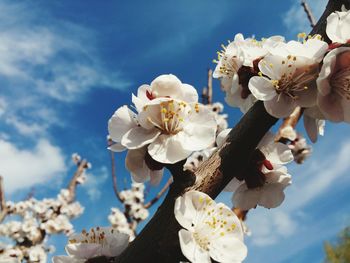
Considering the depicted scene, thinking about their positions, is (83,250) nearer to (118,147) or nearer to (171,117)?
(118,147)

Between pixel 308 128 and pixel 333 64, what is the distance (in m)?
0.25

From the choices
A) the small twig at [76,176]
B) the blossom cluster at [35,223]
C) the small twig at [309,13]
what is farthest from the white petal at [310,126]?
the small twig at [76,176]

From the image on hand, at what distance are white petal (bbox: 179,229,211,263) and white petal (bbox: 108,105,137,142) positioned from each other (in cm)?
29

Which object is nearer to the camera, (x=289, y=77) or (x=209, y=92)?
(x=289, y=77)

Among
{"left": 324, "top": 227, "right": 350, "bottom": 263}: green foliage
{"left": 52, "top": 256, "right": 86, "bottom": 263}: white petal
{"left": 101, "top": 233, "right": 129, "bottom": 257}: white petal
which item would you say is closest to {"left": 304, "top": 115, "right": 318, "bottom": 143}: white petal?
{"left": 101, "top": 233, "right": 129, "bottom": 257}: white petal

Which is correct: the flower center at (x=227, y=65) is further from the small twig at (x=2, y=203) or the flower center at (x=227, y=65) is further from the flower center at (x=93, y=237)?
the small twig at (x=2, y=203)

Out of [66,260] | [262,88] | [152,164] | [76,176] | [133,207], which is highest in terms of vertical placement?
[76,176]

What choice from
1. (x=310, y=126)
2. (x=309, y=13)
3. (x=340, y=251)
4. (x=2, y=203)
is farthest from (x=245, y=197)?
(x=340, y=251)

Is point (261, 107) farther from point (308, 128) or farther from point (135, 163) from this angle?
point (135, 163)

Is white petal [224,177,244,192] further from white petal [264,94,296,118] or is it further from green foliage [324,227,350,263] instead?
green foliage [324,227,350,263]

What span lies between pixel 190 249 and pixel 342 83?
572 millimetres

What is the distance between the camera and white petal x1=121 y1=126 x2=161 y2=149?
0.93m

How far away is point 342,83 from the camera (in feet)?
3.31

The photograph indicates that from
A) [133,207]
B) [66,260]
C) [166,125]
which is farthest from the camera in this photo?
[133,207]
